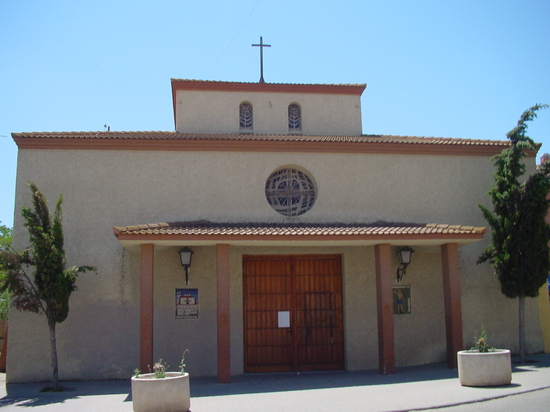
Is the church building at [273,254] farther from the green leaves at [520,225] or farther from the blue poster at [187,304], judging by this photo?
the green leaves at [520,225]

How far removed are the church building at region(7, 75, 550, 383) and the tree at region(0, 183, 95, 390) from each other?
1431 millimetres

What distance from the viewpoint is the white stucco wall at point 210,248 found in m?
12.7

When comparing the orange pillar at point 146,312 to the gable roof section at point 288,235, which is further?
the gable roof section at point 288,235

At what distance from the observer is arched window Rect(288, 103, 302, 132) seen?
1708 centimetres

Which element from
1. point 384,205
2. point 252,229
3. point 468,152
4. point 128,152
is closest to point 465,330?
point 384,205

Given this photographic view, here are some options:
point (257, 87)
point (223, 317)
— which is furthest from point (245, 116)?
point (223, 317)

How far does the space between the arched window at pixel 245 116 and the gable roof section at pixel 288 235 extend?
5.14 meters

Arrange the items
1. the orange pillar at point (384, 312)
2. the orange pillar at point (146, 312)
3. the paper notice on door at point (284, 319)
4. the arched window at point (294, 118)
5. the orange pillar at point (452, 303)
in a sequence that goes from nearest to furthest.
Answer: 1. the orange pillar at point (146, 312)
2. the orange pillar at point (384, 312)
3. the orange pillar at point (452, 303)
4. the paper notice on door at point (284, 319)
5. the arched window at point (294, 118)

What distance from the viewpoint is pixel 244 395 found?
9.85 m

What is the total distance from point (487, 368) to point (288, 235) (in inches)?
178

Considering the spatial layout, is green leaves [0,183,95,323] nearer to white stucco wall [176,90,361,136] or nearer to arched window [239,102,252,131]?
white stucco wall [176,90,361,136]

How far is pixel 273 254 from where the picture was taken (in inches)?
524

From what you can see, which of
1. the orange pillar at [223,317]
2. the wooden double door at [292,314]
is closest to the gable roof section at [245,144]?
the wooden double door at [292,314]

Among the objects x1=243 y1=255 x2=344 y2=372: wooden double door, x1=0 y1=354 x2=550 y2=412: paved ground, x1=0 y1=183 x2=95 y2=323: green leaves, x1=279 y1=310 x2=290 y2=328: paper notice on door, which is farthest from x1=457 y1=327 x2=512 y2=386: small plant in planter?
x1=0 y1=183 x2=95 y2=323: green leaves
